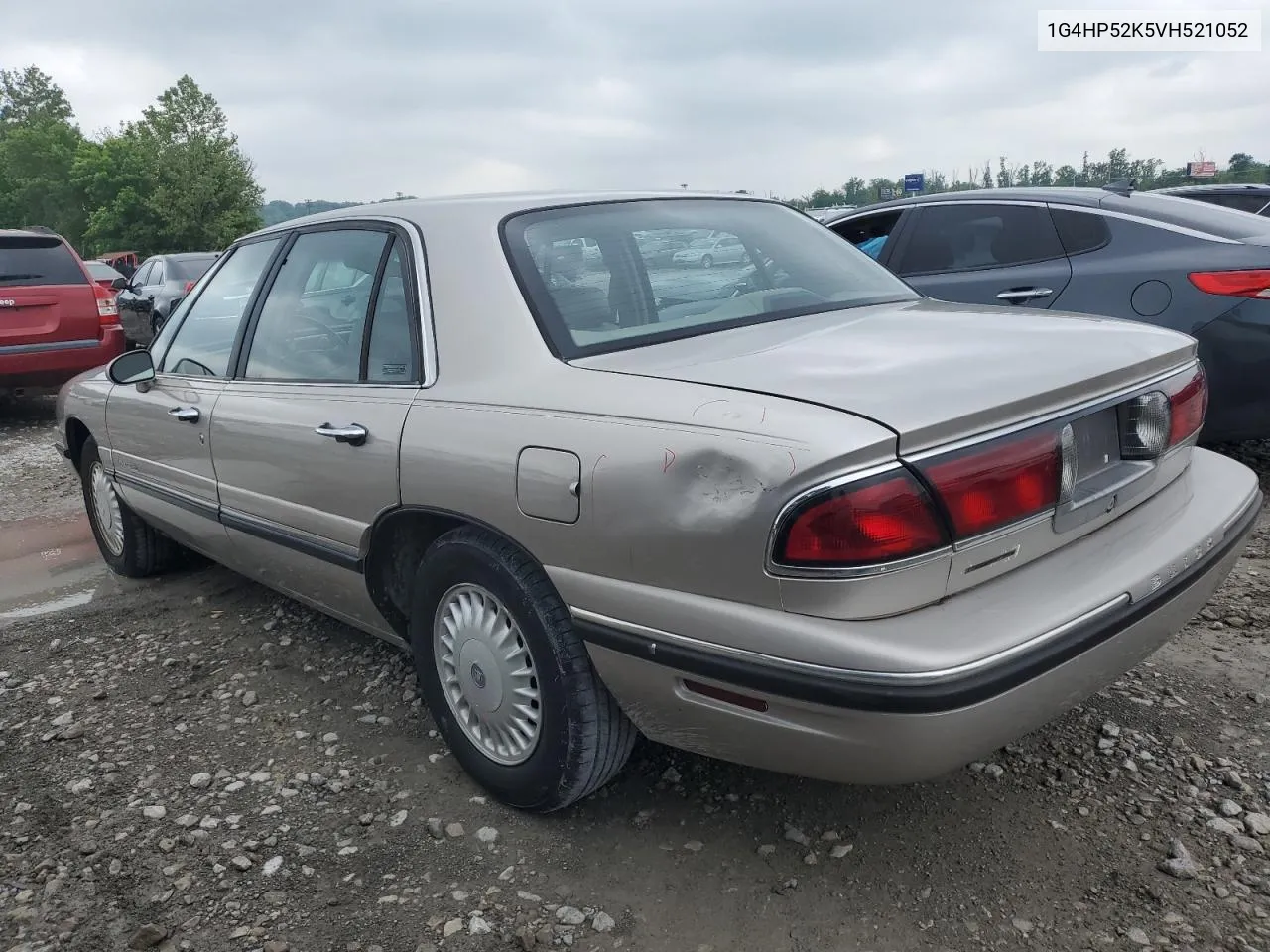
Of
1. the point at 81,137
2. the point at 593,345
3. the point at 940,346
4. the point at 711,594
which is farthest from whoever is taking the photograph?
the point at 81,137

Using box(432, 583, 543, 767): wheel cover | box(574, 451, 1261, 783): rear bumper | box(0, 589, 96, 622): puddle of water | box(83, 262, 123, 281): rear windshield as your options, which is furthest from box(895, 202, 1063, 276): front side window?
box(83, 262, 123, 281): rear windshield

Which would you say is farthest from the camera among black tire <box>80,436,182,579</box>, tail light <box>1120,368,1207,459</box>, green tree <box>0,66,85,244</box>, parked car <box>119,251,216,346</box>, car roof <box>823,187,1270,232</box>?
green tree <box>0,66,85,244</box>

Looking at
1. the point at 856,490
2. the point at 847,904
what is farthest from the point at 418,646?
the point at 856,490

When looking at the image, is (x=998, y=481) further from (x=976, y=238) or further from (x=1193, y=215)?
(x=976, y=238)

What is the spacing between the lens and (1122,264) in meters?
4.73

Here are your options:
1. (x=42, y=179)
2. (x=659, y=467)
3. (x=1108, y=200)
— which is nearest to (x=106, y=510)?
(x=659, y=467)

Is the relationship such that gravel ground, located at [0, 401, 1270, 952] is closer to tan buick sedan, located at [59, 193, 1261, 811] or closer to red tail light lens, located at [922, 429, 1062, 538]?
tan buick sedan, located at [59, 193, 1261, 811]

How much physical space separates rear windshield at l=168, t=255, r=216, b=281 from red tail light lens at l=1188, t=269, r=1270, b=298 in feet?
44.1

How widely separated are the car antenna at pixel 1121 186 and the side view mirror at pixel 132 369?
4599mm

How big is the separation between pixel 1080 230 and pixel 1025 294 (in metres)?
0.43

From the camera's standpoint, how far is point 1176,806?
8.06 ft

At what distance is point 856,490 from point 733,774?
124 cm

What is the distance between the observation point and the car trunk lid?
8.66 meters

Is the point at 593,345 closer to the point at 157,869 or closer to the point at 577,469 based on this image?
the point at 577,469
